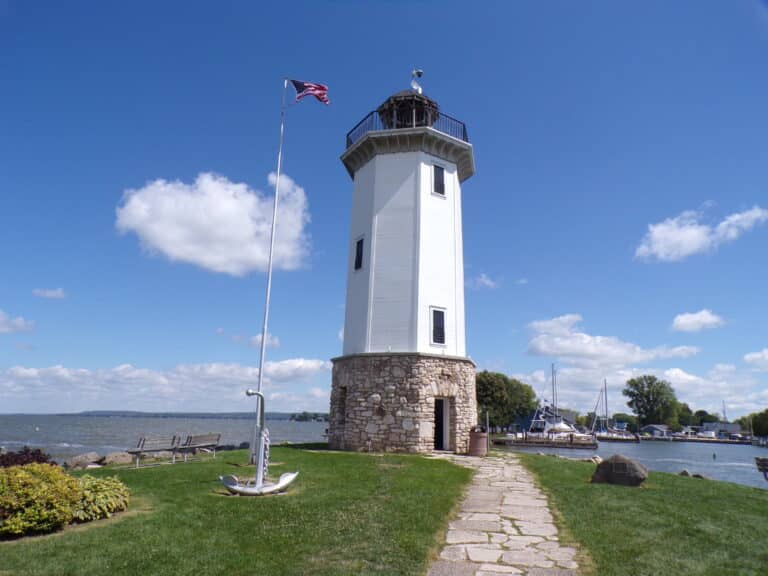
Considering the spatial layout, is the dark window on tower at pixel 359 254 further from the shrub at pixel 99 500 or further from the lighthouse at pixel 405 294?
the shrub at pixel 99 500

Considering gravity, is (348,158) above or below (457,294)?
above

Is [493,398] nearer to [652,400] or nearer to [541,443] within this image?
[541,443]

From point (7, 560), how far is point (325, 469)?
7766 millimetres

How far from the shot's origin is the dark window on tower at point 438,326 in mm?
19328

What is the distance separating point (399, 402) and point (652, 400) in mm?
94965

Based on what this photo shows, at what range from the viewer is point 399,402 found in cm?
1800

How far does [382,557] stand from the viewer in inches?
241

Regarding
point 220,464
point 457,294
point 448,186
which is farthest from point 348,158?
point 220,464

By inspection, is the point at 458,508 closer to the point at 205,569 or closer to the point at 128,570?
the point at 205,569

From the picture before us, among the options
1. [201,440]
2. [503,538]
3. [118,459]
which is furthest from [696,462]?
[503,538]

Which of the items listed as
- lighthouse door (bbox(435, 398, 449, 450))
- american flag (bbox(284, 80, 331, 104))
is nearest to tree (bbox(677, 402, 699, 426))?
lighthouse door (bbox(435, 398, 449, 450))

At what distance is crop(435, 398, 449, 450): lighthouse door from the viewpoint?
19.3 metres

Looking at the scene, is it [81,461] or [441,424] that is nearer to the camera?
[81,461]

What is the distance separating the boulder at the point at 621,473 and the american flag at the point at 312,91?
14744mm
